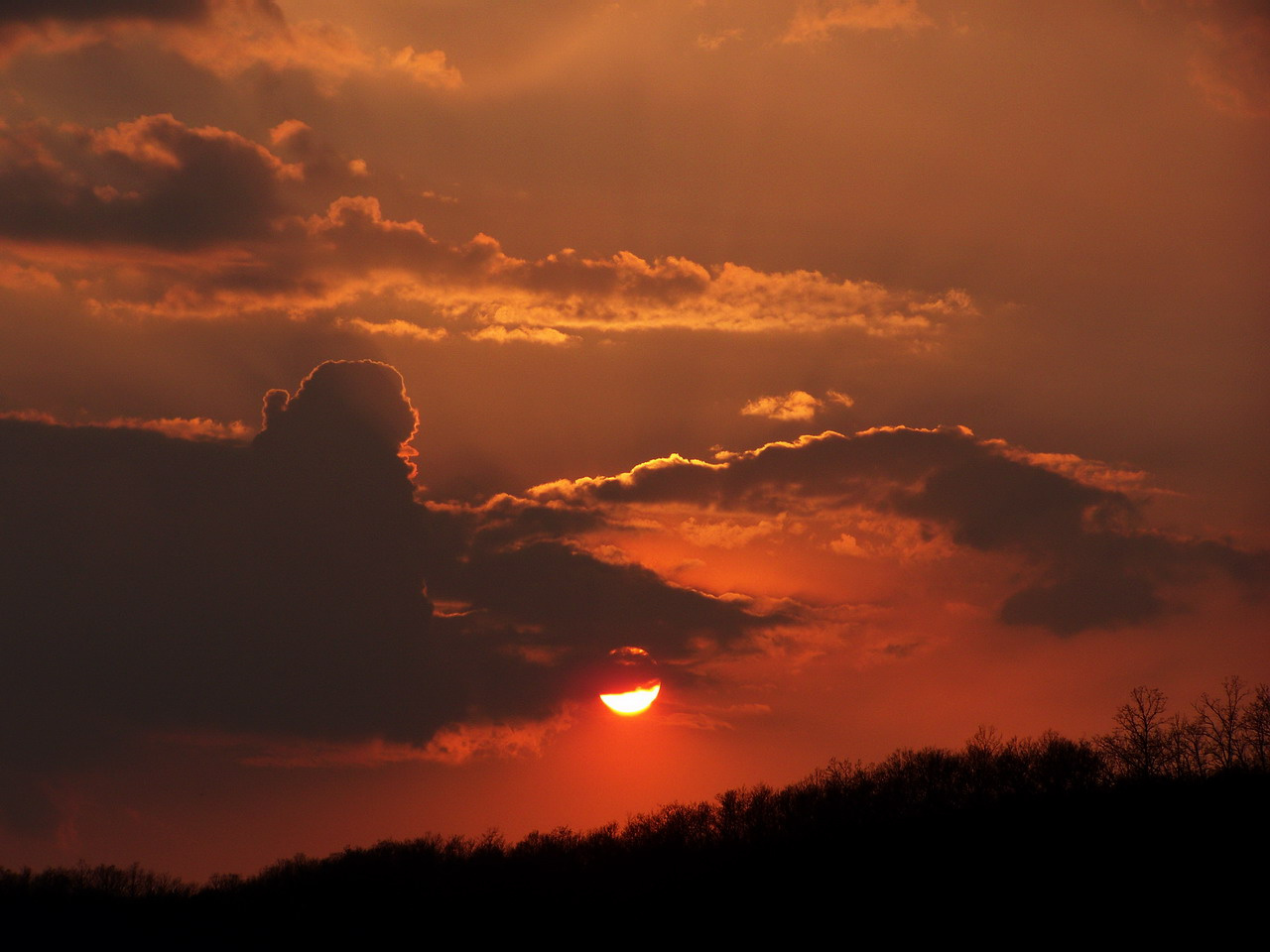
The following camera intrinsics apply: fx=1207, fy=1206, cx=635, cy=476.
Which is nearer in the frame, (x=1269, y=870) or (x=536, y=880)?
(x=1269, y=870)

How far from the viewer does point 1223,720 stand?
103 metres

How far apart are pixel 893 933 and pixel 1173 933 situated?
943 inches

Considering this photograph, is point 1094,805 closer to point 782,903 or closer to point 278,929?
point 782,903

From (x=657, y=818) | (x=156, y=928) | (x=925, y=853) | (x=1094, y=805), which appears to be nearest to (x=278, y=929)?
(x=156, y=928)

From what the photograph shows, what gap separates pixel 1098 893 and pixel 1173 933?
9.41 m

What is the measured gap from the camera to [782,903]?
108m

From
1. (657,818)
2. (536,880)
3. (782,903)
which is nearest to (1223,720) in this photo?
(782,903)

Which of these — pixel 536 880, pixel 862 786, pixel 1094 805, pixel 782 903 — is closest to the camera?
pixel 1094 805

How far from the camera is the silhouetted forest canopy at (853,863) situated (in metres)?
86.7

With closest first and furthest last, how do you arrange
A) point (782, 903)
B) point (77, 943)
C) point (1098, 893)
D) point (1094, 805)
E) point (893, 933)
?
point (1098, 893)
point (893, 933)
point (1094, 805)
point (782, 903)
point (77, 943)

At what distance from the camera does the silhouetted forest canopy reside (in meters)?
86.7

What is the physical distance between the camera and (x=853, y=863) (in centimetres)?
10912

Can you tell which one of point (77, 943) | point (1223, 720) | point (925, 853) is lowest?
point (77, 943)

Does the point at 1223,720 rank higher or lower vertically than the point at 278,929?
higher
